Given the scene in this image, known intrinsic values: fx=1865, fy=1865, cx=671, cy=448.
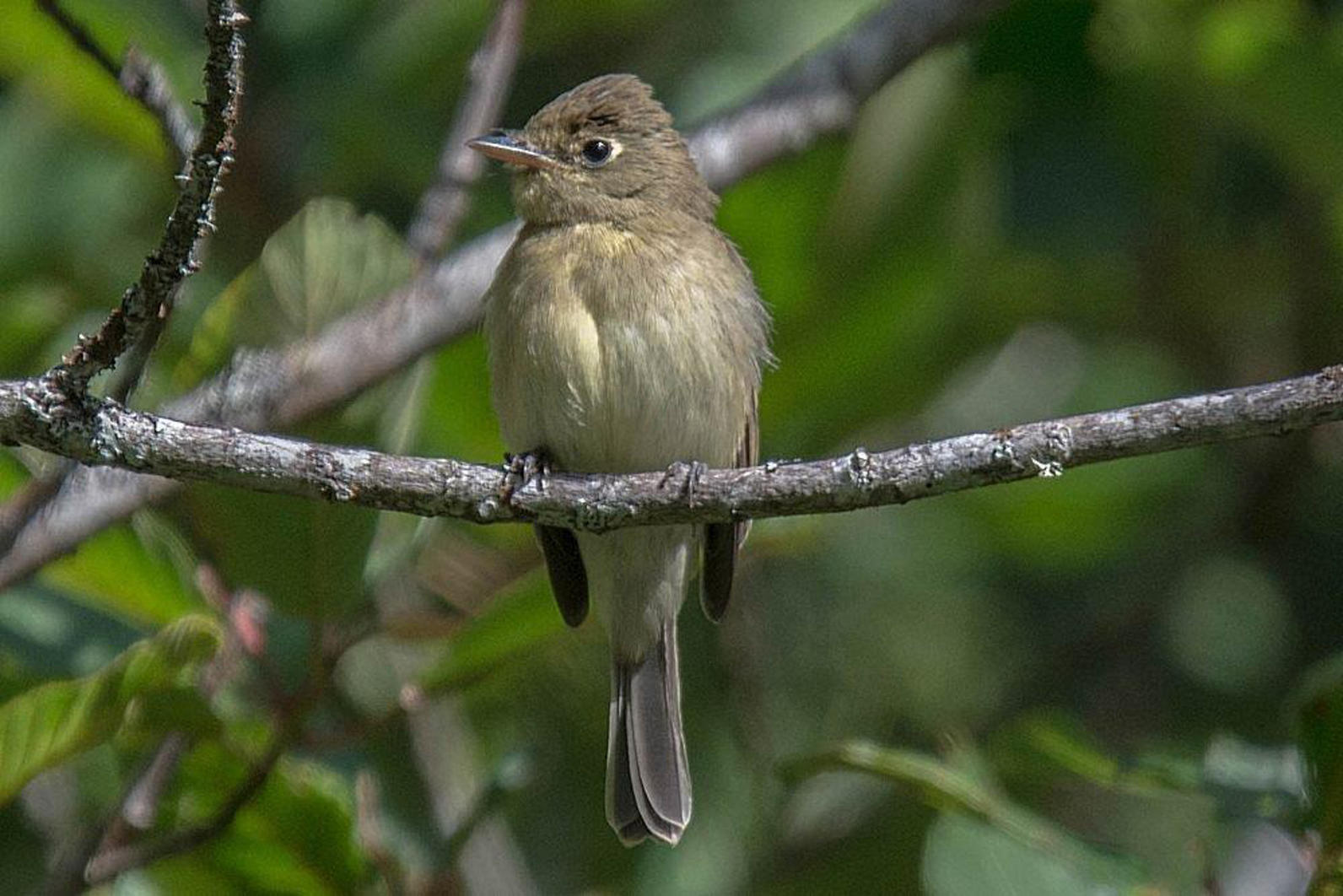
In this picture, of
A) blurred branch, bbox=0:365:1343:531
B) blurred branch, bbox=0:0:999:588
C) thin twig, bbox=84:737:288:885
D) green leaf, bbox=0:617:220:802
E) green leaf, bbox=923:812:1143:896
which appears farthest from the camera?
blurred branch, bbox=0:0:999:588

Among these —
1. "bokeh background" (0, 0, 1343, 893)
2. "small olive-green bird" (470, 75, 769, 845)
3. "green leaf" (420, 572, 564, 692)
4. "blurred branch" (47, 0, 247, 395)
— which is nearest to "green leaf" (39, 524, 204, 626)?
"bokeh background" (0, 0, 1343, 893)

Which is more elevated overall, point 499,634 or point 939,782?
point 499,634

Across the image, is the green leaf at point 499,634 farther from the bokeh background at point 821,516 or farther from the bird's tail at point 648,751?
the bird's tail at point 648,751

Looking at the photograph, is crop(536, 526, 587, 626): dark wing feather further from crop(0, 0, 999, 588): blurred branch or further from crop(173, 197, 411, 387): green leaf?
crop(173, 197, 411, 387): green leaf

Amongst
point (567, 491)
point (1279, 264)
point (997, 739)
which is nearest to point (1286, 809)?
point (997, 739)

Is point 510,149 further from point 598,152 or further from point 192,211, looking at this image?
point 192,211

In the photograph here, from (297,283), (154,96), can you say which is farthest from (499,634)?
(154,96)

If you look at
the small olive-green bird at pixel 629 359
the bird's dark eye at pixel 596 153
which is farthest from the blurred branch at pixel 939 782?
the bird's dark eye at pixel 596 153
